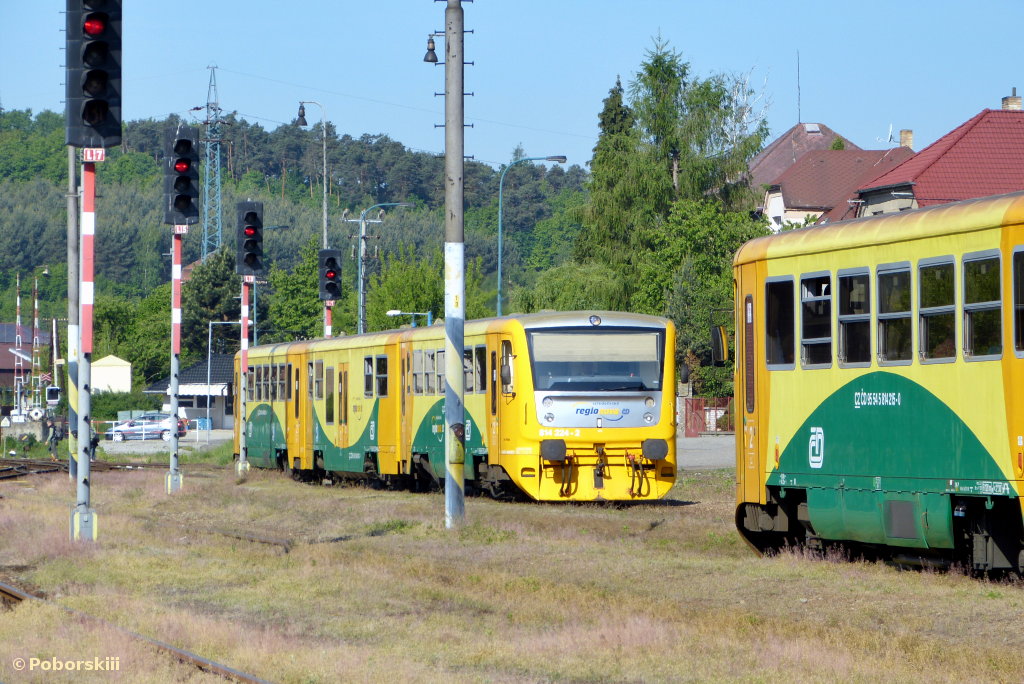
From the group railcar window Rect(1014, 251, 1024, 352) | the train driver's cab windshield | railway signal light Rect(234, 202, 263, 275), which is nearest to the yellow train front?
the train driver's cab windshield

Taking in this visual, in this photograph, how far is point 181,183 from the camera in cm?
2203

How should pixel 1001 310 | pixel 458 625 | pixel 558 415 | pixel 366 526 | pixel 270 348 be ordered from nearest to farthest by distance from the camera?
pixel 458 625
pixel 1001 310
pixel 366 526
pixel 558 415
pixel 270 348

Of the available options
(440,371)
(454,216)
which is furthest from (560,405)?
(440,371)

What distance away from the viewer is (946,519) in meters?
12.5

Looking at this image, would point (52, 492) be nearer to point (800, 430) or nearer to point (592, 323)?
point (592, 323)

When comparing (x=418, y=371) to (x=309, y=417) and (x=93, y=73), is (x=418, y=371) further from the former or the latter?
(x=93, y=73)

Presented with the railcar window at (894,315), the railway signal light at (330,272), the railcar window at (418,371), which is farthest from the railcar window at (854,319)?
the railway signal light at (330,272)

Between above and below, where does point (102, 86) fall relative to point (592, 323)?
above

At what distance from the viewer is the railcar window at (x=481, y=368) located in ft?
80.0

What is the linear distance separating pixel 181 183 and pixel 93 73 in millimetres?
6337

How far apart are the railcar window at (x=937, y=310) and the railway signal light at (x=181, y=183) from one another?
11.8 metres

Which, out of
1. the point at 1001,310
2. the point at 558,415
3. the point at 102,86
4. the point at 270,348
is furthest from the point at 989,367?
the point at 270,348

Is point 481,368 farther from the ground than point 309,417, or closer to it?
farther from the ground

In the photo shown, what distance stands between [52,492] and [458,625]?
→ 1986cm
